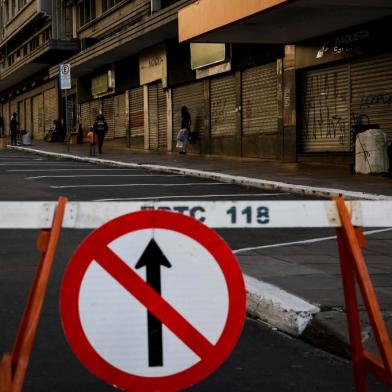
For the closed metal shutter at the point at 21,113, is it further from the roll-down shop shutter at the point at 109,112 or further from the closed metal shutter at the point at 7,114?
the roll-down shop shutter at the point at 109,112

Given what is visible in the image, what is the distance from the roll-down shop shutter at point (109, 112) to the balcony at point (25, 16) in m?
11.7

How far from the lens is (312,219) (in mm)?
3438

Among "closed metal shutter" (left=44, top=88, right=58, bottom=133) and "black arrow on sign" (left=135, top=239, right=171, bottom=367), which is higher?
"closed metal shutter" (left=44, top=88, right=58, bottom=133)

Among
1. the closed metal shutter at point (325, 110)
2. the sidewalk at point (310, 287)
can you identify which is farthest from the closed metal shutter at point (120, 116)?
the sidewalk at point (310, 287)

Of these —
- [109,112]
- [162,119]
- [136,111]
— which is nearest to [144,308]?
[162,119]

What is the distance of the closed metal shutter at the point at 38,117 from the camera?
172 ft

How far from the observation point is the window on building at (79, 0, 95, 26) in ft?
136

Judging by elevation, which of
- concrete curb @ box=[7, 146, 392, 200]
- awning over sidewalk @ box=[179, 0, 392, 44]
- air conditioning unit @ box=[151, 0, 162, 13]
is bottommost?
concrete curb @ box=[7, 146, 392, 200]

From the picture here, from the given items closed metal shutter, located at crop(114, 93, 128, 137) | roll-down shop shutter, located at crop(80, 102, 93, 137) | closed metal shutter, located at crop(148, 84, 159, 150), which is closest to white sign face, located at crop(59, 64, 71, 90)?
closed metal shutter, located at crop(148, 84, 159, 150)

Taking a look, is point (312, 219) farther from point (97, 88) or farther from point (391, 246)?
point (97, 88)

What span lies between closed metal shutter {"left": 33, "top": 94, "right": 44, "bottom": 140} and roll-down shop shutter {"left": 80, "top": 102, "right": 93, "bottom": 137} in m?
9.08

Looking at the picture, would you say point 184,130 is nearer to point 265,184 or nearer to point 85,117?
point 265,184

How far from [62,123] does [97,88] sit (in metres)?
6.90

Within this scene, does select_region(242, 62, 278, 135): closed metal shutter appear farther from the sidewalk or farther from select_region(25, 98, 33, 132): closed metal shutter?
select_region(25, 98, 33, 132): closed metal shutter
